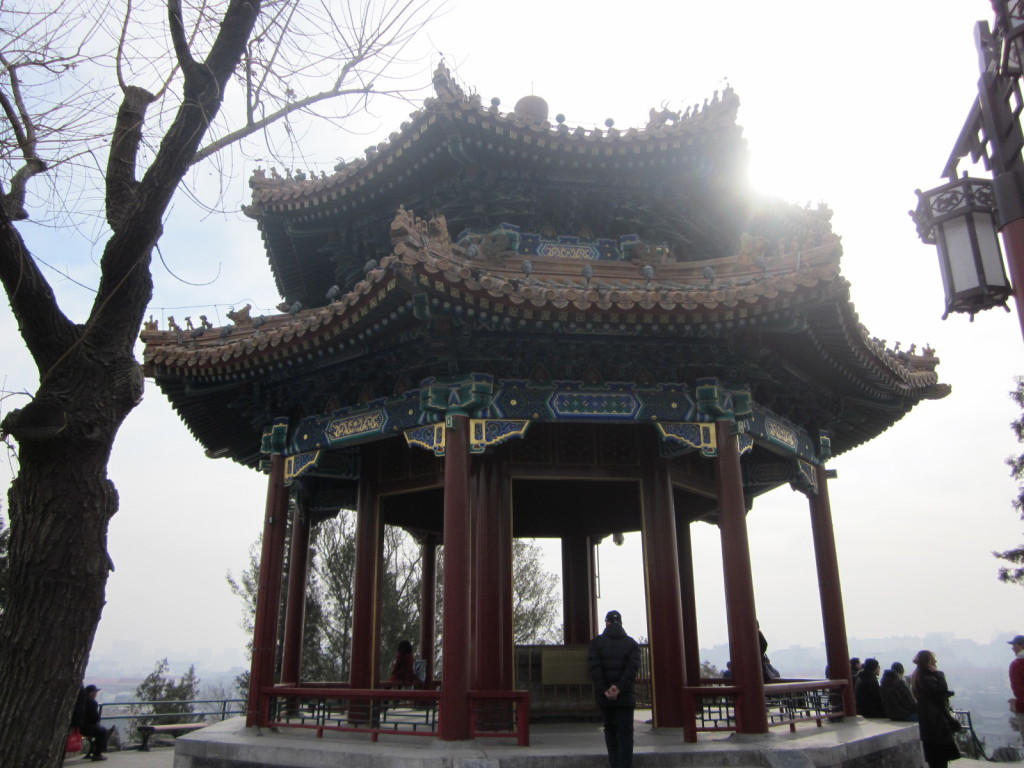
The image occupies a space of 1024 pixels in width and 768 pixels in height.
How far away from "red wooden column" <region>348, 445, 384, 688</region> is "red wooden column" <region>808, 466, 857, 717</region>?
6199 mm

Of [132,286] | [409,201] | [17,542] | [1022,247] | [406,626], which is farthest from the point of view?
[406,626]

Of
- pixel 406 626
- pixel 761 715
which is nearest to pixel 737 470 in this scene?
pixel 761 715

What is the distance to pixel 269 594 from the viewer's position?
34.7 ft

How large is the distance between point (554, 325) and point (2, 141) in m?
5.33

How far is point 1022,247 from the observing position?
3.78m

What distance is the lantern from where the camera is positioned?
13.2 ft

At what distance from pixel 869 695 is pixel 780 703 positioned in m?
2.52

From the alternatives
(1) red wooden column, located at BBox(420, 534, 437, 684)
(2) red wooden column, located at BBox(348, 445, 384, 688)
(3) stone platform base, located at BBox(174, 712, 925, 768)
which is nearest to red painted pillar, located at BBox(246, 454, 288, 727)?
(3) stone platform base, located at BBox(174, 712, 925, 768)

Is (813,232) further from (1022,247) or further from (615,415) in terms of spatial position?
(1022,247)

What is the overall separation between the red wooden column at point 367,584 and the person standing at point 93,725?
4.36m

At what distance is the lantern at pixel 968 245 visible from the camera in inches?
158

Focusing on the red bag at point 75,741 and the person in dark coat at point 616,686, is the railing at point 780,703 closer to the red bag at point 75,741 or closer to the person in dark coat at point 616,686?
the person in dark coat at point 616,686

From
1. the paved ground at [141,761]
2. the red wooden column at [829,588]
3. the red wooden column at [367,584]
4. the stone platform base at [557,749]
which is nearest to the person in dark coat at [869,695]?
the red wooden column at [829,588]

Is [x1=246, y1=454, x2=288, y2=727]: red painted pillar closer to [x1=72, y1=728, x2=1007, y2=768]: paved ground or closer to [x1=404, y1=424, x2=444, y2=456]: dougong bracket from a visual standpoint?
[x1=404, y1=424, x2=444, y2=456]: dougong bracket
